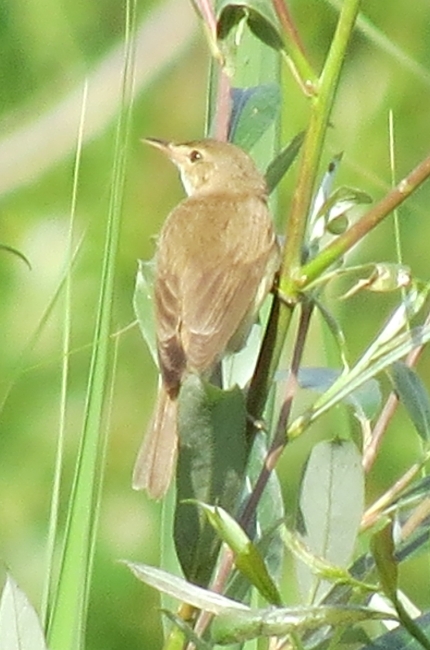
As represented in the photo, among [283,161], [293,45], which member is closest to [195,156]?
[283,161]

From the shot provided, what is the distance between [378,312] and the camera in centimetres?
253

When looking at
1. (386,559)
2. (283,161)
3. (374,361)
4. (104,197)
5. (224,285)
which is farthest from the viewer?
(104,197)

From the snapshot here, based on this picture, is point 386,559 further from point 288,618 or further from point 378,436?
point 378,436

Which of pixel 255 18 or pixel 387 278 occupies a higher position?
pixel 255 18

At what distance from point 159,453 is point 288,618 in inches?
12.3

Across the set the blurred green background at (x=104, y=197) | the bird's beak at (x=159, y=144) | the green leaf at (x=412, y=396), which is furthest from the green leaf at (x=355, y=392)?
the blurred green background at (x=104, y=197)

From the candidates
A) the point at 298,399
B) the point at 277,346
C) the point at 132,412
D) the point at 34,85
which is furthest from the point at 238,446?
the point at 34,85

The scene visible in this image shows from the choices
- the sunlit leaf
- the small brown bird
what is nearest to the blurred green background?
the small brown bird

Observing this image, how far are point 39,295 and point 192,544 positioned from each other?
170 centimetres

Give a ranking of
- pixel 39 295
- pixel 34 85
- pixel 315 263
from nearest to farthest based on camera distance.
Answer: pixel 315 263, pixel 39 295, pixel 34 85

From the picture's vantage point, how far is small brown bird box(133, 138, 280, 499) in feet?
3.34

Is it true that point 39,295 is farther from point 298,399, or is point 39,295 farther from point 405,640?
point 405,640

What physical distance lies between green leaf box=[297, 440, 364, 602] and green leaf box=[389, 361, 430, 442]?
5 centimetres

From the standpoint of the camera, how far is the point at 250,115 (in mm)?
943
